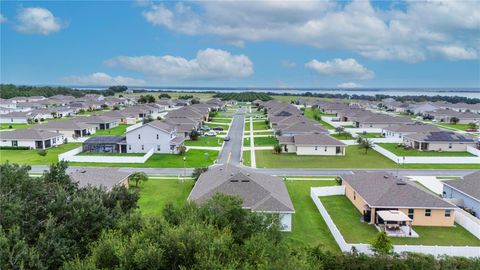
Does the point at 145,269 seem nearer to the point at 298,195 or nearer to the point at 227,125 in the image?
the point at 298,195

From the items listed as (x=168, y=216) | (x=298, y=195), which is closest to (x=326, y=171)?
(x=298, y=195)

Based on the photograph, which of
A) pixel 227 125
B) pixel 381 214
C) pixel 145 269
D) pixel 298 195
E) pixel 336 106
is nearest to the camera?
pixel 145 269

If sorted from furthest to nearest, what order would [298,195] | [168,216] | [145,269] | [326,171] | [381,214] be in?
[326,171]
[298,195]
[381,214]
[168,216]
[145,269]

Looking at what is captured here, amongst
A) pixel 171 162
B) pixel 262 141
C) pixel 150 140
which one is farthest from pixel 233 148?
pixel 171 162

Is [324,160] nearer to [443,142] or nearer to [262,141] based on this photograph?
[262,141]

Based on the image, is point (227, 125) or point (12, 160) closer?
point (12, 160)

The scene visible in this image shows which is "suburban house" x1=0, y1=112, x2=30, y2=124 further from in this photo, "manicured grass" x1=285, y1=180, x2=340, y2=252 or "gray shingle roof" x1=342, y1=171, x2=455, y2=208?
"gray shingle roof" x1=342, y1=171, x2=455, y2=208

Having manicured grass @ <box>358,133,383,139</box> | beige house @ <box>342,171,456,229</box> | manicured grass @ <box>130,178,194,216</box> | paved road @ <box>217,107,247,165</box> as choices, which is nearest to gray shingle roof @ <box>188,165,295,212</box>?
manicured grass @ <box>130,178,194,216</box>
